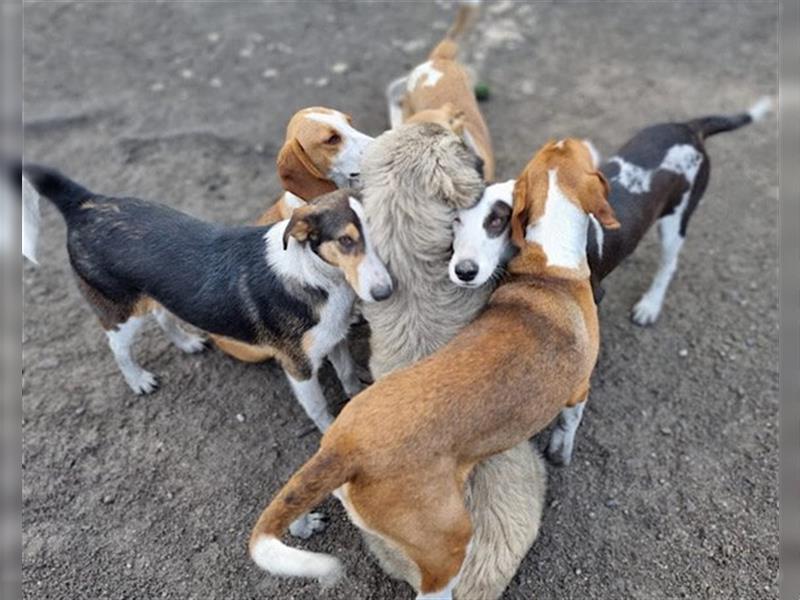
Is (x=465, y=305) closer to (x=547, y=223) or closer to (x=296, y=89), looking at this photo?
(x=547, y=223)

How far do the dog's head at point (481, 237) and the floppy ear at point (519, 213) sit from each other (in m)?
0.03

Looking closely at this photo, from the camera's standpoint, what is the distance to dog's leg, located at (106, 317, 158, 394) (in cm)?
429

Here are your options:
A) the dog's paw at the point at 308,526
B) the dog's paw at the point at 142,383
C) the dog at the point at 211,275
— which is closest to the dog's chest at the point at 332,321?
the dog at the point at 211,275

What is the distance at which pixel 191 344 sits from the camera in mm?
4867

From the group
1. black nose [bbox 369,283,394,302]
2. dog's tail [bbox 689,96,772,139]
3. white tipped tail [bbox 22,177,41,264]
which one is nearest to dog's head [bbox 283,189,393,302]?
black nose [bbox 369,283,394,302]

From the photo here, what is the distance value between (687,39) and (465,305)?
5369mm

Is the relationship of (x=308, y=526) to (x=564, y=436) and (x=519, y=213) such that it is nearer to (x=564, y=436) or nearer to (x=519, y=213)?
(x=564, y=436)

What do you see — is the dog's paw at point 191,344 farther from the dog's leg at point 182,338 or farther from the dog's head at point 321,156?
the dog's head at point 321,156

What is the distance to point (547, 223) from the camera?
358 cm

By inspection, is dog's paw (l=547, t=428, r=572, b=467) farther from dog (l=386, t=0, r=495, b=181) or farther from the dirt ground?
dog (l=386, t=0, r=495, b=181)

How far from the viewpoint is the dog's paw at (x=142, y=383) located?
15.2 feet

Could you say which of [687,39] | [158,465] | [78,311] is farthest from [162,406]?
[687,39]

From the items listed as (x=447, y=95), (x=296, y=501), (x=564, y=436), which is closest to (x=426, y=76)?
(x=447, y=95)

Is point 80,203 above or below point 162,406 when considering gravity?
above
